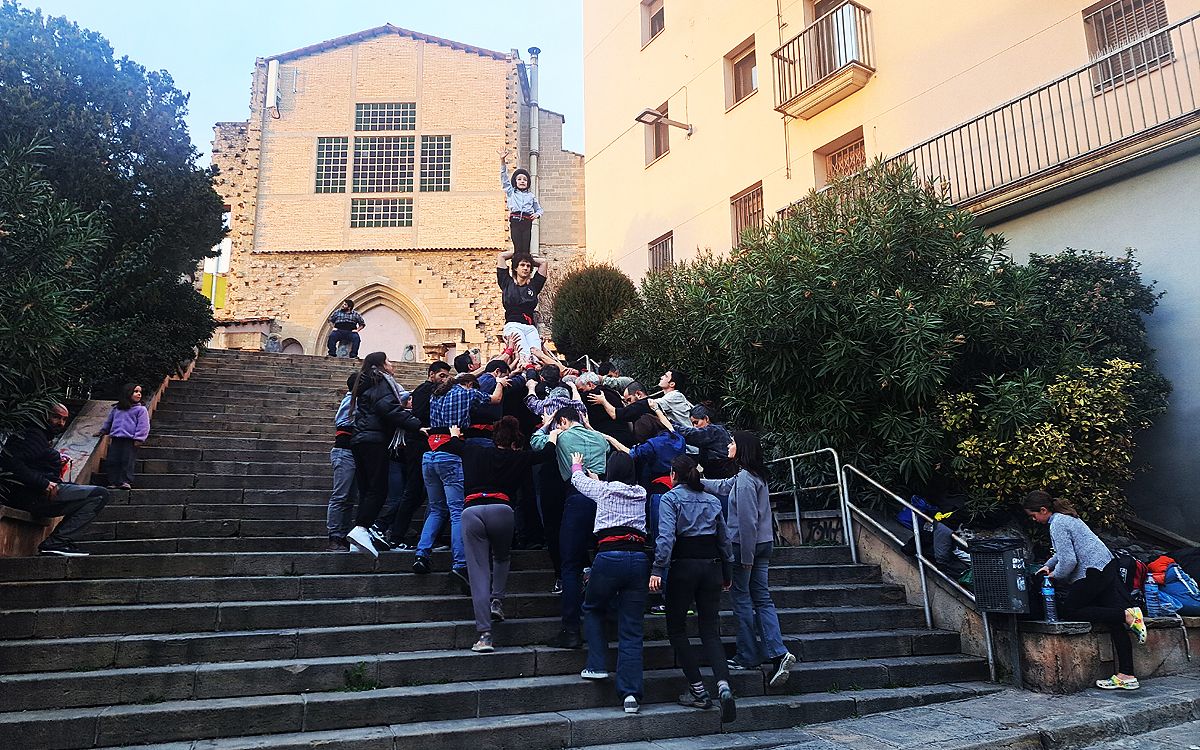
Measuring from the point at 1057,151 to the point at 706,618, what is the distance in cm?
829

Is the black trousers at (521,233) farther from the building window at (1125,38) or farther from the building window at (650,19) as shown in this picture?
the building window at (650,19)

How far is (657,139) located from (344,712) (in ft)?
54.0

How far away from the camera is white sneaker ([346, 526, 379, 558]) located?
6.52 meters

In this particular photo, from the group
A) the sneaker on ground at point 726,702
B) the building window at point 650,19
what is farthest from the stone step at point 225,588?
the building window at point 650,19

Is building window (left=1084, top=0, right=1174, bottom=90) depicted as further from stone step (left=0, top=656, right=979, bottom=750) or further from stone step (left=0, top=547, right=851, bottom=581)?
stone step (left=0, top=547, right=851, bottom=581)

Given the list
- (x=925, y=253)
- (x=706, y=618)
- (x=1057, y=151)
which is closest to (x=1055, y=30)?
(x=1057, y=151)

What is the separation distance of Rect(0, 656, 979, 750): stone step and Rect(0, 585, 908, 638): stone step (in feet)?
2.58

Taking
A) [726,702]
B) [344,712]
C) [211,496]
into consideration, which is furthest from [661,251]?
[344,712]

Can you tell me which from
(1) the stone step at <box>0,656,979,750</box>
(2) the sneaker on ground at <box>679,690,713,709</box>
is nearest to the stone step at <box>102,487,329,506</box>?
(1) the stone step at <box>0,656,979,750</box>

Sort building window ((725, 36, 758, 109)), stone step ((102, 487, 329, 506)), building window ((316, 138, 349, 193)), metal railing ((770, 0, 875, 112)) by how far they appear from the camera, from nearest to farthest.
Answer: stone step ((102, 487, 329, 506))
metal railing ((770, 0, 875, 112))
building window ((725, 36, 758, 109))
building window ((316, 138, 349, 193))

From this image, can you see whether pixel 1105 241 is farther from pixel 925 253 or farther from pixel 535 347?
pixel 535 347

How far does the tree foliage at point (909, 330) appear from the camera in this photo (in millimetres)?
8406

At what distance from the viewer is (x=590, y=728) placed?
501 centimetres

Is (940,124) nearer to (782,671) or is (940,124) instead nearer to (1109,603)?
(1109,603)
